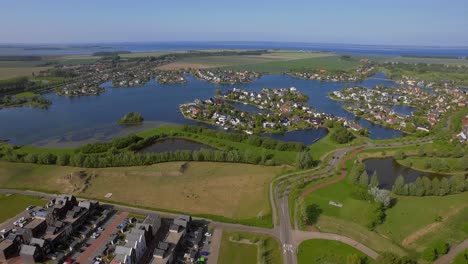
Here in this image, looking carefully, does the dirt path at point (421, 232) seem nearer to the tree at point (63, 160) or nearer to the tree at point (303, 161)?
the tree at point (303, 161)

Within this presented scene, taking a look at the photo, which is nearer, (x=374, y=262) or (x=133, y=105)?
(x=374, y=262)

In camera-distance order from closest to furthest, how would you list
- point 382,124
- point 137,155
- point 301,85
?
point 137,155 < point 382,124 < point 301,85

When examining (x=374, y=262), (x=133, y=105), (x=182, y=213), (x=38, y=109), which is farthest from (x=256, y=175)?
(x=38, y=109)

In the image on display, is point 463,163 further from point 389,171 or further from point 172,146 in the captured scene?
point 172,146

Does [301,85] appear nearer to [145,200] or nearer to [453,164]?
[453,164]

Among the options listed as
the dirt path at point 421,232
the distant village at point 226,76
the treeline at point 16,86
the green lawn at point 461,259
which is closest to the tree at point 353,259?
the dirt path at point 421,232

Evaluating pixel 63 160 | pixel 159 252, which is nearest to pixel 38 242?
pixel 159 252
